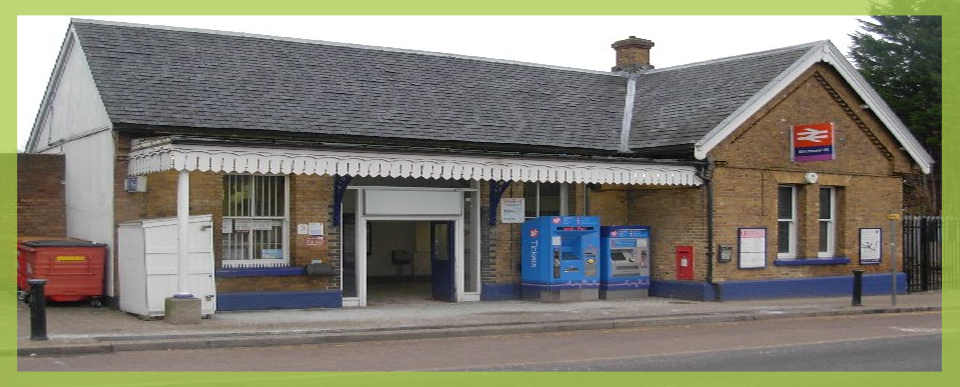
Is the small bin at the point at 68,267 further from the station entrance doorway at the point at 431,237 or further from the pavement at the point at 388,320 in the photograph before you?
the station entrance doorway at the point at 431,237

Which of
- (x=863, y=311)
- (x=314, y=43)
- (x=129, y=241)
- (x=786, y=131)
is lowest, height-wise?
(x=863, y=311)

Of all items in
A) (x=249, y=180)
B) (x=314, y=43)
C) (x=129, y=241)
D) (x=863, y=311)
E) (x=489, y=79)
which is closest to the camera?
(x=129, y=241)

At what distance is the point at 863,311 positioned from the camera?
68.4 feet

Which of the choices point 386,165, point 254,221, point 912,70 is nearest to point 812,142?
point 386,165

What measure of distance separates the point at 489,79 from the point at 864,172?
948cm

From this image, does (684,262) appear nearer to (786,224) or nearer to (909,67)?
(786,224)

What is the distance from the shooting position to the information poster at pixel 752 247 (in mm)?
22484

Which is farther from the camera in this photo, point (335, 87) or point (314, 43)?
point (314, 43)

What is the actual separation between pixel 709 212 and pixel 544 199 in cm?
356

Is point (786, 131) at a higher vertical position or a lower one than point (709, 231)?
higher

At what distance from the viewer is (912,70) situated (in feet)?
147

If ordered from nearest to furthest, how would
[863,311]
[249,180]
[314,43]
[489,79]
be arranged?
[249,180], [863,311], [314,43], [489,79]

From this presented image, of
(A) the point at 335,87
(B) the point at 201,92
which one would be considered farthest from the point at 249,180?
(A) the point at 335,87

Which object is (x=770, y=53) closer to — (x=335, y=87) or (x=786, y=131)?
(x=786, y=131)
